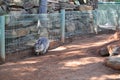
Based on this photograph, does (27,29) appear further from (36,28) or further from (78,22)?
(78,22)

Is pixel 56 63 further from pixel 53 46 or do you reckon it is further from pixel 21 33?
pixel 53 46

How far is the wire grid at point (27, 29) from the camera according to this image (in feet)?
26.8

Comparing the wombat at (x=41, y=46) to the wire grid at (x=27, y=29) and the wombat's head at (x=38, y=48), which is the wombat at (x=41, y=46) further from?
the wire grid at (x=27, y=29)

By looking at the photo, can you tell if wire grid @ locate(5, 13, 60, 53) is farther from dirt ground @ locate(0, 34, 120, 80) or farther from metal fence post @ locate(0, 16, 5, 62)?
dirt ground @ locate(0, 34, 120, 80)

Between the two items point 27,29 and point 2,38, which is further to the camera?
point 27,29

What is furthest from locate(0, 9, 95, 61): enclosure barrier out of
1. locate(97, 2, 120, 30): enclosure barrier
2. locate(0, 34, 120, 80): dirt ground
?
locate(97, 2, 120, 30): enclosure barrier

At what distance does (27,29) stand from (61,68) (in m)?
2.64

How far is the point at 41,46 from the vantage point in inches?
340

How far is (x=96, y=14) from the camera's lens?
14.1 metres

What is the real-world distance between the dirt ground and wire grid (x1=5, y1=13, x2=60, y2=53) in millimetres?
607

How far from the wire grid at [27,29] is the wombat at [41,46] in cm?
27

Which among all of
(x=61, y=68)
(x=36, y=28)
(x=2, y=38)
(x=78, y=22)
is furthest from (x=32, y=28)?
(x=78, y=22)

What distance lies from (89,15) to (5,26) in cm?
632

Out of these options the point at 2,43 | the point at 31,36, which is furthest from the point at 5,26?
the point at 31,36
